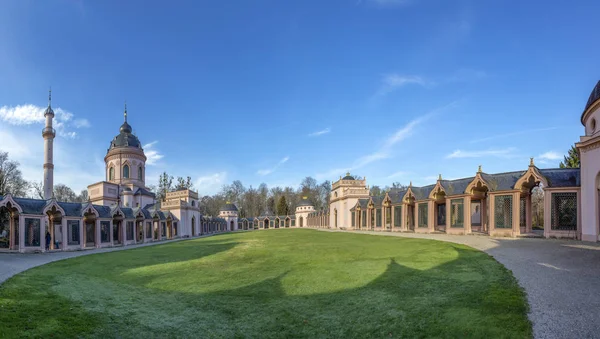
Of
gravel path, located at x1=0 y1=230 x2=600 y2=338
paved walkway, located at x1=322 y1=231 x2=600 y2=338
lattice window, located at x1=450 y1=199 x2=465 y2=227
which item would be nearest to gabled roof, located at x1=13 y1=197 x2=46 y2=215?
Result: gravel path, located at x1=0 y1=230 x2=600 y2=338

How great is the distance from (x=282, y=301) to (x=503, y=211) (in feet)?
66.4

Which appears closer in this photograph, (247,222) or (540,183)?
(540,183)

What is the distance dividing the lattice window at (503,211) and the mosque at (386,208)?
61mm

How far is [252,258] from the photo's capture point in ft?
54.6

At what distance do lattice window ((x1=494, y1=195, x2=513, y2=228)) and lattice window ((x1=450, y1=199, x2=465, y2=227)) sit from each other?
291 centimetres

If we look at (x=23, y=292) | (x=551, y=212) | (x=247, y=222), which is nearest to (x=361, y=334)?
(x=23, y=292)

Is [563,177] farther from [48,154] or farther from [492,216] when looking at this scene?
[48,154]

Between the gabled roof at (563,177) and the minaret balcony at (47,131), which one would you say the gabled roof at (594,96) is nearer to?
the gabled roof at (563,177)

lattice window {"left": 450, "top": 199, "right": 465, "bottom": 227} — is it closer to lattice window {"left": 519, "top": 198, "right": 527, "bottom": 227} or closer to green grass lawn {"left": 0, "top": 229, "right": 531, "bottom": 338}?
lattice window {"left": 519, "top": 198, "right": 527, "bottom": 227}

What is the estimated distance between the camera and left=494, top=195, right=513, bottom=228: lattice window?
2292cm

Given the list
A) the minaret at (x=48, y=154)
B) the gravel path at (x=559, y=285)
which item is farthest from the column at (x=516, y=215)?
the minaret at (x=48, y=154)

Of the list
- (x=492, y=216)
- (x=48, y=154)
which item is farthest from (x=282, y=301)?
(x=48, y=154)

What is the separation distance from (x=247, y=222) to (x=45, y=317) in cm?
8023

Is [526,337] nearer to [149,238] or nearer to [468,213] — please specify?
[468,213]
